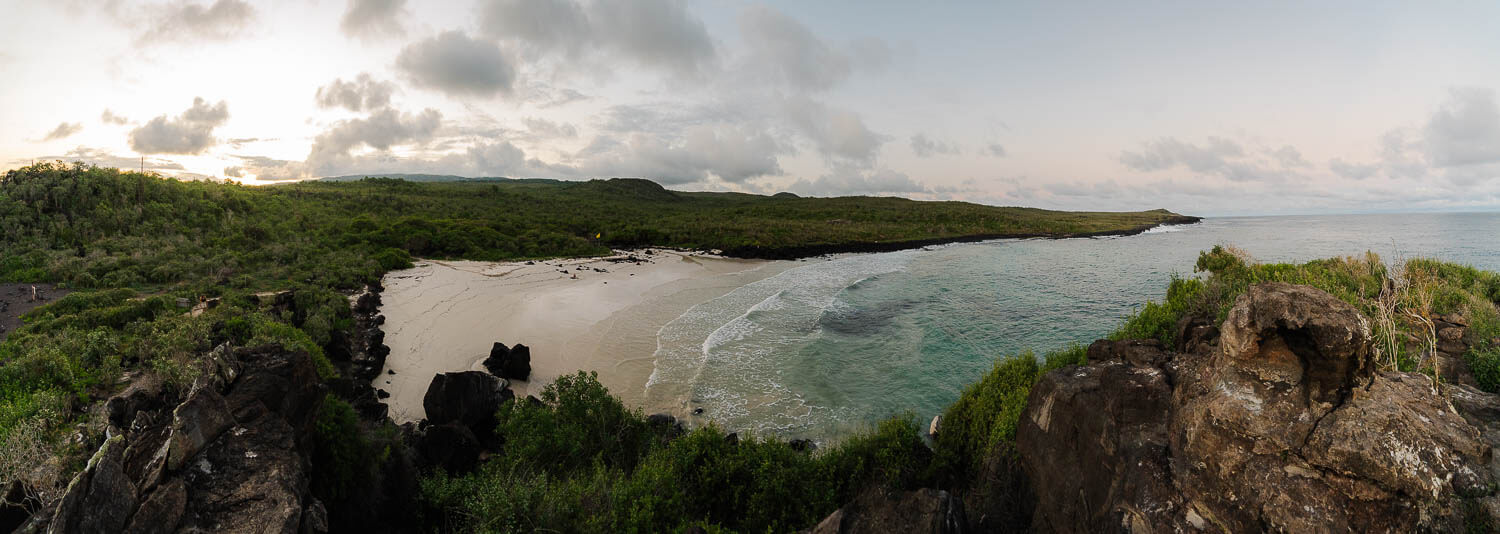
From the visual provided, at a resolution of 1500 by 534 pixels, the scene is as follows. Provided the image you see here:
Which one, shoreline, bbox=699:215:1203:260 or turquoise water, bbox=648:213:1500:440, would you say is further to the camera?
shoreline, bbox=699:215:1203:260

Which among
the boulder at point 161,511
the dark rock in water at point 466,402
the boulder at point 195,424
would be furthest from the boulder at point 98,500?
the dark rock in water at point 466,402

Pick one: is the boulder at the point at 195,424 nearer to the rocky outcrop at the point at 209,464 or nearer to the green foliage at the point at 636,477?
the rocky outcrop at the point at 209,464

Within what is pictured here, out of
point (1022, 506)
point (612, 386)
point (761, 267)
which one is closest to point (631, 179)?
point (761, 267)

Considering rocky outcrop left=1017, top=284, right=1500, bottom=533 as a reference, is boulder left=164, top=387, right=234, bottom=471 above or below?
below

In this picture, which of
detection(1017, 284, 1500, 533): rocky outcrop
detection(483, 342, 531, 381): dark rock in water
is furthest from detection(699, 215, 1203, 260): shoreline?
detection(1017, 284, 1500, 533): rocky outcrop

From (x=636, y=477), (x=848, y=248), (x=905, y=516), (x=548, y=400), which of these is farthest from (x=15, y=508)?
(x=848, y=248)

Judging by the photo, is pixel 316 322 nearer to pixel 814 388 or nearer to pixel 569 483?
pixel 569 483

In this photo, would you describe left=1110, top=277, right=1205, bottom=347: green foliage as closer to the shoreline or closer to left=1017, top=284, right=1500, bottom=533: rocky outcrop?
left=1017, top=284, right=1500, bottom=533: rocky outcrop

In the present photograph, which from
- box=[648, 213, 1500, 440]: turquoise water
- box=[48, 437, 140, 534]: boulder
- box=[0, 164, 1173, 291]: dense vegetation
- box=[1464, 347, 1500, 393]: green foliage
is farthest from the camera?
box=[0, 164, 1173, 291]: dense vegetation
